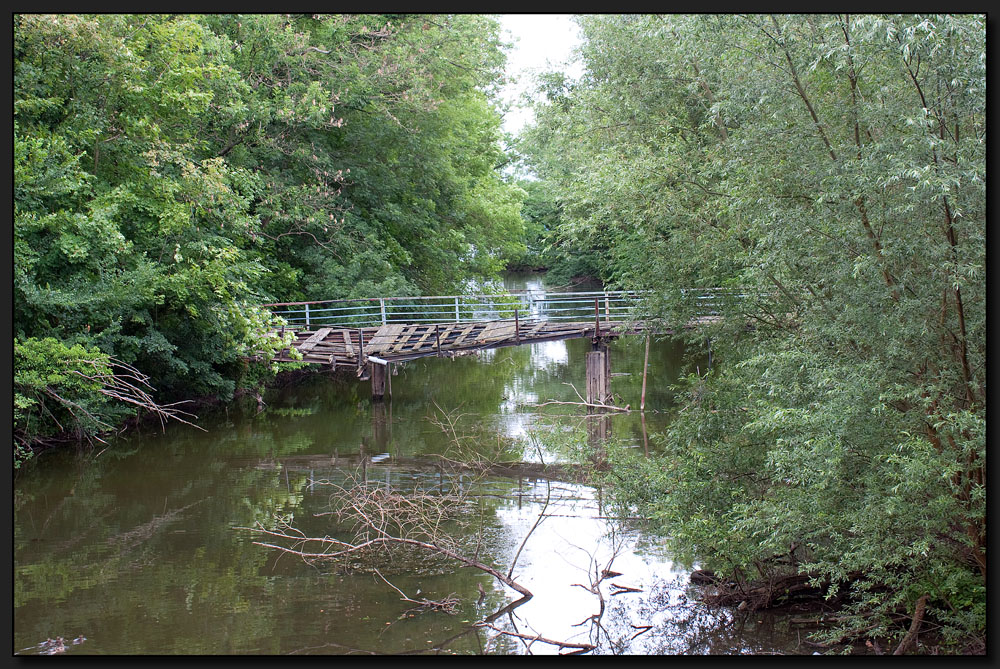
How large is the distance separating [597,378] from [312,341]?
6.55 meters

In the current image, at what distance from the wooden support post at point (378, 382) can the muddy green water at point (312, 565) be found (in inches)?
128

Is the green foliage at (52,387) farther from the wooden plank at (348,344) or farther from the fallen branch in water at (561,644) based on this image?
the fallen branch in water at (561,644)

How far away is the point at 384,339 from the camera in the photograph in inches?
776

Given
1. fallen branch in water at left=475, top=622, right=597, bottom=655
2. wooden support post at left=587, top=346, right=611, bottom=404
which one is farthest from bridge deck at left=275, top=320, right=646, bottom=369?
fallen branch in water at left=475, top=622, right=597, bottom=655

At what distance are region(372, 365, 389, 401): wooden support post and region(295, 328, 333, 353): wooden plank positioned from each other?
1.48 metres

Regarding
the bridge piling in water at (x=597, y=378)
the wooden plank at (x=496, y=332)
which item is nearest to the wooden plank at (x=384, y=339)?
the wooden plank at (x=496, y=332)

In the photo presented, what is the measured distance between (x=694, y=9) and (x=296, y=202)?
14.7 m

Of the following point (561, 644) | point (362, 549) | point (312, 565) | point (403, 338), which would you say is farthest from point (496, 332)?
point (561, 644)

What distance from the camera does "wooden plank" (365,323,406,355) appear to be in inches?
774

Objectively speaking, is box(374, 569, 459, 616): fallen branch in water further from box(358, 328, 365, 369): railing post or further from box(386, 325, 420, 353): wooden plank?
box(386, 325, 420, 353): wooden plank

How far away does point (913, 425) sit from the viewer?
6539 mm

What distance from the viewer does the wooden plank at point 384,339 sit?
1967cm

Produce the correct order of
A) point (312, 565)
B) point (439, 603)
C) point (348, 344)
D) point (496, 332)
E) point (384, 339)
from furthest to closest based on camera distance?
1. point (496, 332)
2. point (384, 339)
3. point (348, 344)
4. point (312, 565)
5. point (439, 603)

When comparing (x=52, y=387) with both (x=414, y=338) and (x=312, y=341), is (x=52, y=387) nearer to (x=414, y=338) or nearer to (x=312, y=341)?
(x=312, y=341)
